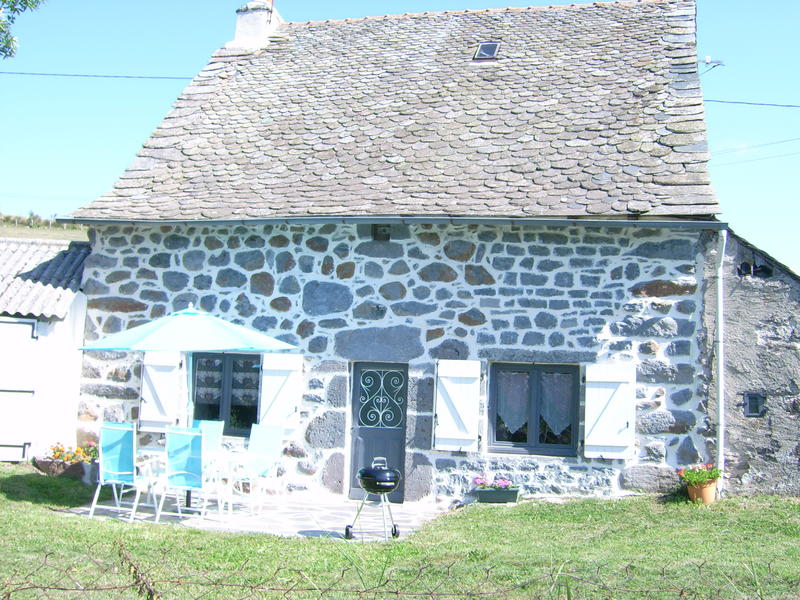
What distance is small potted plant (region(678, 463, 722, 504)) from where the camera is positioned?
840cm

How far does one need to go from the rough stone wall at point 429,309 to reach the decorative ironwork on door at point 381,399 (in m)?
0.26

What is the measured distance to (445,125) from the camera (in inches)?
424

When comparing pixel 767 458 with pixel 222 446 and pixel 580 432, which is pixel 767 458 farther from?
pixel 222 446

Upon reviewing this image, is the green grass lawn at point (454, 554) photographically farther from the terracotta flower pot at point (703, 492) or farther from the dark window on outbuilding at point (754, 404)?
the dark window on outbuilding at point (754, 404)

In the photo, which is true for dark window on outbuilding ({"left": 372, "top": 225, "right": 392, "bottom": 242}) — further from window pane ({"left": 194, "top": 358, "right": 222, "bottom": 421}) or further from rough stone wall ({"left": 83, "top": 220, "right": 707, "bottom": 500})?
window pane ({"left": 194, "top": 358, "right": 222, "bottom": 421})

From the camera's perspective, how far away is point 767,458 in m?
9.55

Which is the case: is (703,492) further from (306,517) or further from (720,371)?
(306,517)

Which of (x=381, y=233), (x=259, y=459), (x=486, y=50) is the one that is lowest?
(x=259, y=459)

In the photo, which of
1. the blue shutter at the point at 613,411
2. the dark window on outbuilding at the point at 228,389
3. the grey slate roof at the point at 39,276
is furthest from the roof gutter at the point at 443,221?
the dark window on outbuilding at the point at 228,389

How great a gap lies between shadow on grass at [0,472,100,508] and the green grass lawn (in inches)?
0.8

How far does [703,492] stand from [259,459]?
14.1 ft

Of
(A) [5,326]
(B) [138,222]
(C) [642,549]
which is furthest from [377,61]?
(C) [642,549]

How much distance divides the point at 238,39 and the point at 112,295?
5.20m

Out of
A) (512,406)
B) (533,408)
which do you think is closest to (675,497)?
(533,408)
